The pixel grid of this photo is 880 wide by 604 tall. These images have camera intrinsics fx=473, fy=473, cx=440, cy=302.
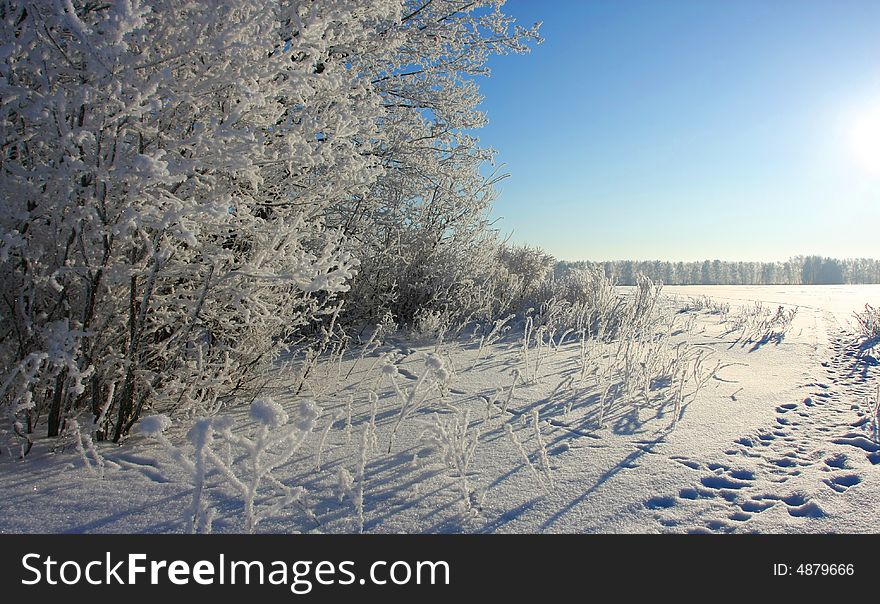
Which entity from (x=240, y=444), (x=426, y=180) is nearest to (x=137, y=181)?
(x=240, y=444)

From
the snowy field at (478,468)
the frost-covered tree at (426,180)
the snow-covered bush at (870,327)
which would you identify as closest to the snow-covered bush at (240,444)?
the snowy field at (478,468)

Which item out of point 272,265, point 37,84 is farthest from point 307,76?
point 37,84

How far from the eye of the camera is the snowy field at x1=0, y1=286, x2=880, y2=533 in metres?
1.83

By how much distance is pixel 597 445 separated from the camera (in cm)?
280

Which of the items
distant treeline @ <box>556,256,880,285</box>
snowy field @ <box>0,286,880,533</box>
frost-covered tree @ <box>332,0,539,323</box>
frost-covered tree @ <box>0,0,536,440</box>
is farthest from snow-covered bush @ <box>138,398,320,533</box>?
distant treeline @ <box>556,256,880,285</box>

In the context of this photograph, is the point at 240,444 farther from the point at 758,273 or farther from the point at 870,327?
the point at 758,273

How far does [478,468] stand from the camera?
2.40 meters

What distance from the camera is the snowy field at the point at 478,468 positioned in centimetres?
183

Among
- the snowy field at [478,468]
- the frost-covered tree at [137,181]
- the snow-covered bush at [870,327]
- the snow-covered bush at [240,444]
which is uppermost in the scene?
the frost-covered tree at [137,181]

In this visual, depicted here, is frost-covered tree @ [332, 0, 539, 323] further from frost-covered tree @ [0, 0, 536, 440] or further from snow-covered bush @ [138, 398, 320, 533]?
snow-covered bush @ [138, 398, 320, 533]

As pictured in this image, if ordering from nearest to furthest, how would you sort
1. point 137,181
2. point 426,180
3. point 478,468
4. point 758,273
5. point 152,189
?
1. point 137,181
2. point 152,189
3. point 478,468
4. point 426,180
5. point 758,273

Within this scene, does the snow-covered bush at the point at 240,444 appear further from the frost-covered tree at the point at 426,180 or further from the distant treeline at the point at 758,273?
the distant treeline at the point at 758,273
